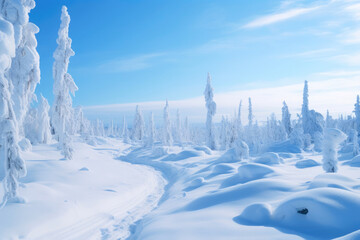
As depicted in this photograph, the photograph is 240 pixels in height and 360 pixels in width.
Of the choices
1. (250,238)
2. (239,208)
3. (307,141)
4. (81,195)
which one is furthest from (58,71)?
(307,141)

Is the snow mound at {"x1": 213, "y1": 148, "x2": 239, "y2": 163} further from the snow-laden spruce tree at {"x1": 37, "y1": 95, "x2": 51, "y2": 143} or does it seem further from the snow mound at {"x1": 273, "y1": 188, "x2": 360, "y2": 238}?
the snow-laden spruce tree at {"x1": 37, "y1": 95, "x2": 51, "y2": 143}

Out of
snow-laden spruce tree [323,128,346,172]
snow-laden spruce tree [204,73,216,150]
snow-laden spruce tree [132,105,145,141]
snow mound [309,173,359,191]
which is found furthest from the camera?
snow-laden spruce tree [132,105,145,141]

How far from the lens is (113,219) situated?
1000 centimetres

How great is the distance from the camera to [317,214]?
584cm

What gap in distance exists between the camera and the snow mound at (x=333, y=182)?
26.2 feet

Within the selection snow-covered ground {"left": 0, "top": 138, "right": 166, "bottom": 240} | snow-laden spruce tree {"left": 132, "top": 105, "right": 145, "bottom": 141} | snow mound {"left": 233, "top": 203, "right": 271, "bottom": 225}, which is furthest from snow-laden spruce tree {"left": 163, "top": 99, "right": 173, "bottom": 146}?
snow mound {"left": 233, "top": 203, "right": 271, "bottom": 225}

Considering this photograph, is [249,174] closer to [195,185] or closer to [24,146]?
[195,185]

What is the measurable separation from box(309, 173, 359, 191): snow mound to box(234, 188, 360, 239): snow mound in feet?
6.12

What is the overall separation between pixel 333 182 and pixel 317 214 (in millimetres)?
3303

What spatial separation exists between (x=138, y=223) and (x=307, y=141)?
37413mm

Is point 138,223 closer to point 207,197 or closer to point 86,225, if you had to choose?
point 86,225

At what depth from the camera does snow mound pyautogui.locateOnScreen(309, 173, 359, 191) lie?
7.97m

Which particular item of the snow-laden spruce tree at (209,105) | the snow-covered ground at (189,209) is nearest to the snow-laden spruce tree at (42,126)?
the snow-covered ground at (189,209)

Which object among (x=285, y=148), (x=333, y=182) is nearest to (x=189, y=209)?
(x=333, y=182)
